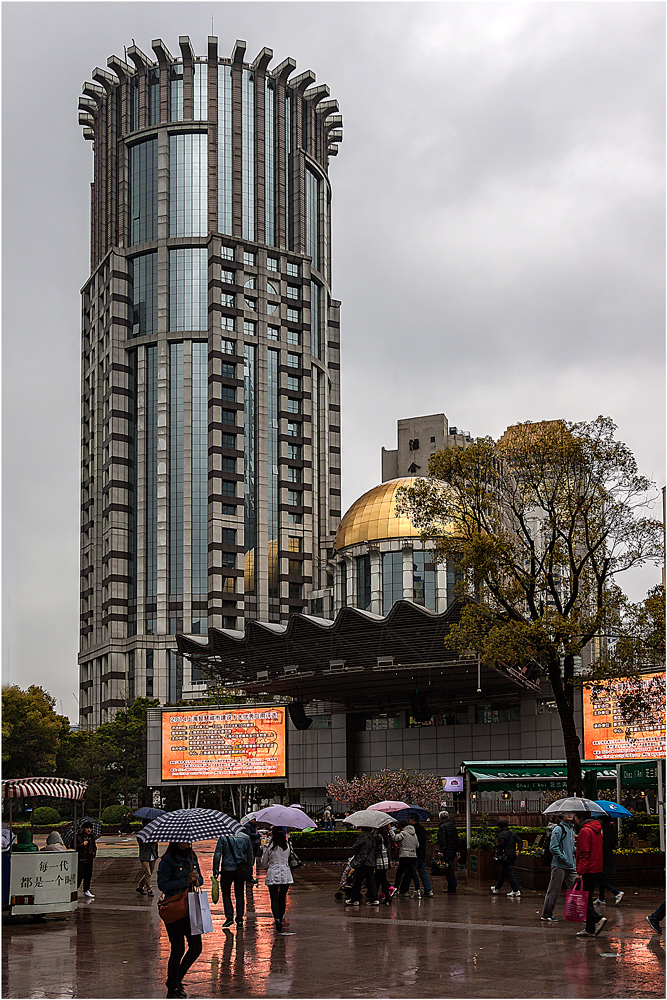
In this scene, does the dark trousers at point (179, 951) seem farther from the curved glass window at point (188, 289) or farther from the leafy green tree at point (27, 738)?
the curved glass window at point (188, 289)

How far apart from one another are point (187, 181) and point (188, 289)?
529 inches

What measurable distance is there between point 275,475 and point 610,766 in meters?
93.0

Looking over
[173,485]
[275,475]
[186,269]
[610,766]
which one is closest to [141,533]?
[173,485]

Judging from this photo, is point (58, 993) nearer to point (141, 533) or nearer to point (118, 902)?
A: point (118, 902)

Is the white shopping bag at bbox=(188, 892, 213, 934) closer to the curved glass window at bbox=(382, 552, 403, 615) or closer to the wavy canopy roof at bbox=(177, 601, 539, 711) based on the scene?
the wavy canopy roof at bbox=(177, 601, 539, 711)

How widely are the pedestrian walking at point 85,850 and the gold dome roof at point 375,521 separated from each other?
62448 millimetres

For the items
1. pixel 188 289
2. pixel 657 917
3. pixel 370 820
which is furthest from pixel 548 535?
pixel 188 289

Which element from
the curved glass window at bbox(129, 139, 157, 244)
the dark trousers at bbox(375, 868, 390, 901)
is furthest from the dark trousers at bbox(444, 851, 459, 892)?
the curved glass window at bbox(129, 139, 157, 244)

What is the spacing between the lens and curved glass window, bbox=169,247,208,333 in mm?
132625

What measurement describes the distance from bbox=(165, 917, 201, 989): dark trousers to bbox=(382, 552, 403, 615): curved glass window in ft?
258

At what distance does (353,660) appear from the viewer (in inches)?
2499

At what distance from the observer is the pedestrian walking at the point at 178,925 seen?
13.5m

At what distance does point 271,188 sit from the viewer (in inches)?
5458

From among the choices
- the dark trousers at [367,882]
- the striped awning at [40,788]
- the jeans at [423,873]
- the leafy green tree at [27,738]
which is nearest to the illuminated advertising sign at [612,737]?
the jeans at [423,873]
